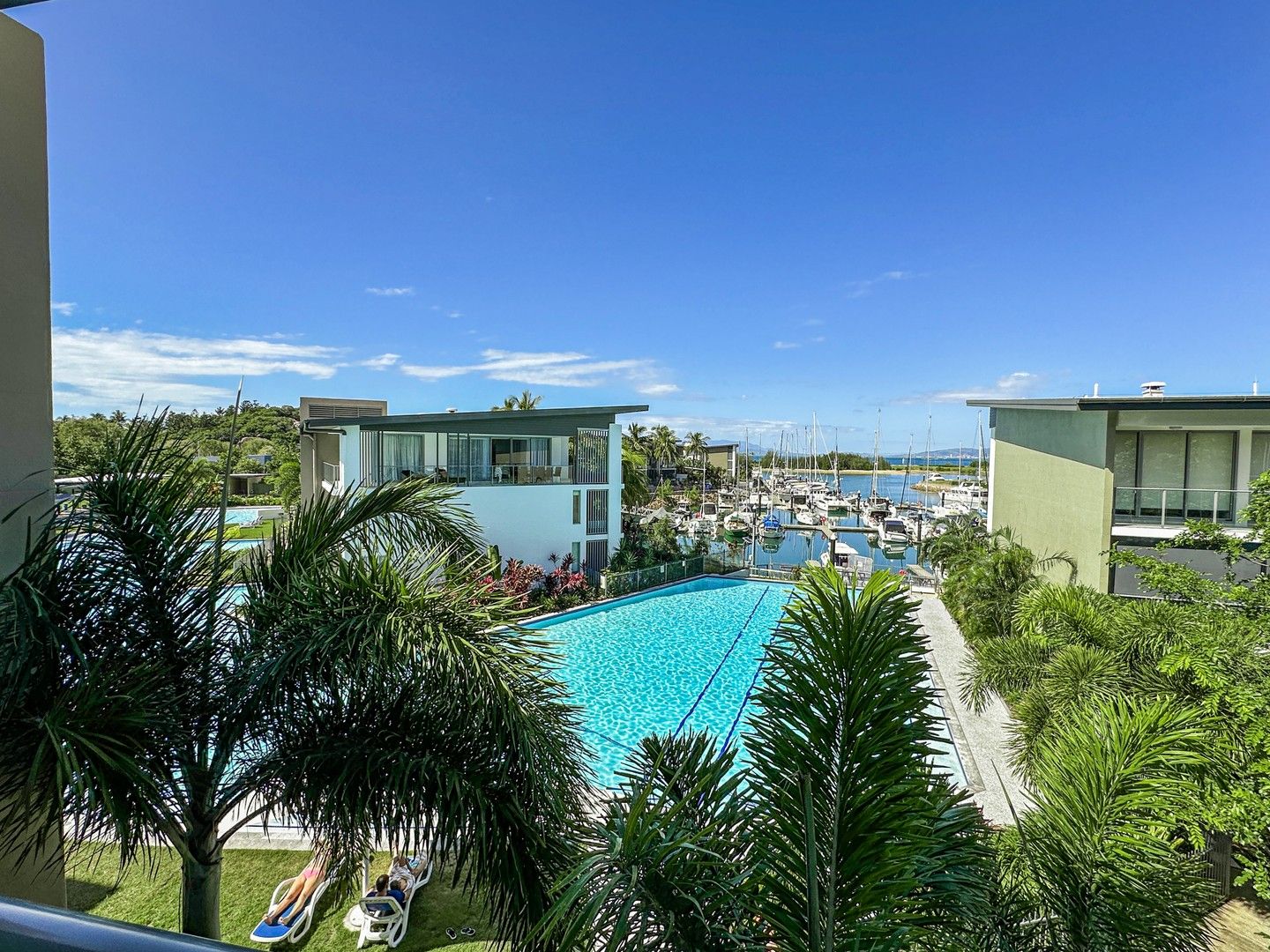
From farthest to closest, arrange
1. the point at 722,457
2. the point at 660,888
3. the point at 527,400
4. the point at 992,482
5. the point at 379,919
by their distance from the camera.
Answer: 1. the point at 722,457
2. the point at 527,400
3. the point at 992,482
4. the point at 379,919
5. the point at 660,888

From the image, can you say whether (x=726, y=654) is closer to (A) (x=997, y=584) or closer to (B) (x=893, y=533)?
(A) (x=997, y=584)

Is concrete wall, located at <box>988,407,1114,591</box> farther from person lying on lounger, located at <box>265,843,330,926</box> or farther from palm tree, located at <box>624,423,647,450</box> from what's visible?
palm tree, located at <box>624,423,647,450</box>

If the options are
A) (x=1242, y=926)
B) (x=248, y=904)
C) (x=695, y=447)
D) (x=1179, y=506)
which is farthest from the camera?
(x=695, y=447)

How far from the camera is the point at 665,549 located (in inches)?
995

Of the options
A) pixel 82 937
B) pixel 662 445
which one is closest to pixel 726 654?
pixel 82 937

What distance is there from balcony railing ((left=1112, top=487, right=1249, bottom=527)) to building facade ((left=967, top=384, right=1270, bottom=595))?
2cm

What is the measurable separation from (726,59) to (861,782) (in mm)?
10696

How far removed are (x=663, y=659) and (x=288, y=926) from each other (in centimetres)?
1102

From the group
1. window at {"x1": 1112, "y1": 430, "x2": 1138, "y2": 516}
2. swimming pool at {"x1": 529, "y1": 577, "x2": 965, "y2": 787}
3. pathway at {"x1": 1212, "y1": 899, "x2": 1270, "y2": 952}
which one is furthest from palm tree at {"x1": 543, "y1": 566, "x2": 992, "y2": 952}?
window at {"x1": 1112, "y1": 430, "x2": 1138, "y2": 516}

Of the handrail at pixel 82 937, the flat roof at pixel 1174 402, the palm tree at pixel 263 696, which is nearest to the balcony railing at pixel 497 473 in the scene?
the flat roof at pixel 1174 402

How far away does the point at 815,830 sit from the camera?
211 cm

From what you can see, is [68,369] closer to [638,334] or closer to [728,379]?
[638,334]

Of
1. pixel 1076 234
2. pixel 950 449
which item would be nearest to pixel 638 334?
pixel 950 449

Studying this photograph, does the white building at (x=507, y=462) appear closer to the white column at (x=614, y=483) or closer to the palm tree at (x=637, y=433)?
the white column at (x=614, y=483)
